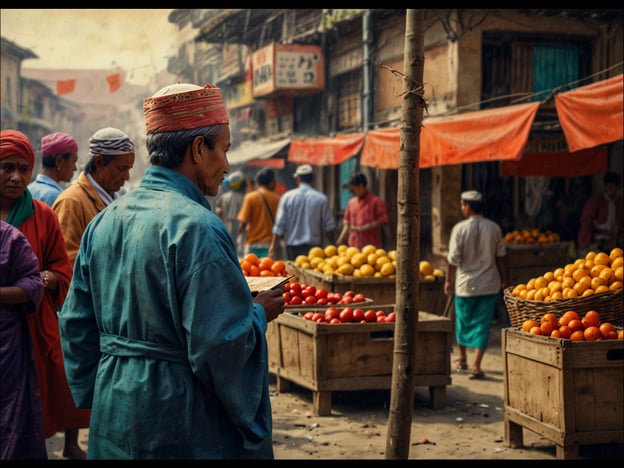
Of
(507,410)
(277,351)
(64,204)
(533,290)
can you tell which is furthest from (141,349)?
(277,351)

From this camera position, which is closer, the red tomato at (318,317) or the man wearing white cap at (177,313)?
the man wearing white cap at (177,313)

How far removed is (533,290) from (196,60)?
91.9 feet

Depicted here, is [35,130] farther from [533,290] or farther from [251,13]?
[533,290]

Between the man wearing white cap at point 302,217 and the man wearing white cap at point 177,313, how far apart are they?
307 inches

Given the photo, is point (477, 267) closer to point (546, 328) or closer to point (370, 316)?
point (370, 316)

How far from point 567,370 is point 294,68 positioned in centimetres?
1485

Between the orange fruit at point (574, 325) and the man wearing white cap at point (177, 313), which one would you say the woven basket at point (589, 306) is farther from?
the man wearing white cap at point (177, 313)

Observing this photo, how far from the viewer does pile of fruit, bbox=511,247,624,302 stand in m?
6.27

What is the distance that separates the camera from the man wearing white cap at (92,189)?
16.3 ft

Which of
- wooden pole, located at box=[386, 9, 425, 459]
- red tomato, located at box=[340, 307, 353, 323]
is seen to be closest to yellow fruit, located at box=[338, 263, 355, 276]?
red tomato, located at box=[340, 307, 353, 323]

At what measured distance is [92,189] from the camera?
5082 mm

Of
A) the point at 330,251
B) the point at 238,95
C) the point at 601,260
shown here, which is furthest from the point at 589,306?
the point at 238,95

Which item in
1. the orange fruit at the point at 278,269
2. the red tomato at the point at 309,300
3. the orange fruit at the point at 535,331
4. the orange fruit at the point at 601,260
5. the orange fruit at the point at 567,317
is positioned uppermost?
the orange fruit at the point at 601,260

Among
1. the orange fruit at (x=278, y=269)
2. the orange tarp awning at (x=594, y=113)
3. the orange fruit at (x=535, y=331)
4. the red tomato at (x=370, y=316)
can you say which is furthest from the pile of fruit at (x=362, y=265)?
the orange fruit at (x=535, y=331)
